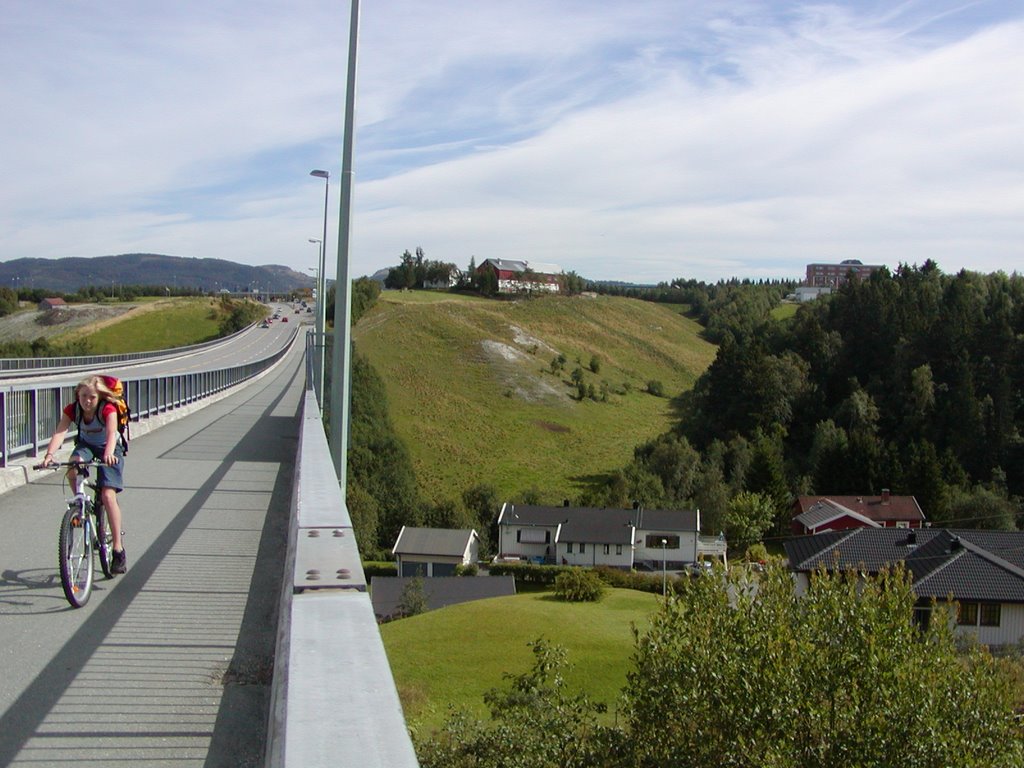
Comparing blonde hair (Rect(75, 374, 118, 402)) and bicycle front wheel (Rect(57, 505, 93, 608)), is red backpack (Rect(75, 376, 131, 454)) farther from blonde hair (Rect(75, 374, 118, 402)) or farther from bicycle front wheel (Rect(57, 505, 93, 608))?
bicycle front wheel (Rect(57, 505, 93, 608))

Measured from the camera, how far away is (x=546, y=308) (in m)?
139

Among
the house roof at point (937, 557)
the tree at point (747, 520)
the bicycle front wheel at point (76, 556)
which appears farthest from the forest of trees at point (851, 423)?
the bicycle front wheel at point (76, 556)

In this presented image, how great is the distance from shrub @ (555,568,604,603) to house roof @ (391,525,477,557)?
12694 millimetres

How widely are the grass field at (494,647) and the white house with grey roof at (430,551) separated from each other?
12847 millimetres

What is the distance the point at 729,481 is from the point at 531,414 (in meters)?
23.8

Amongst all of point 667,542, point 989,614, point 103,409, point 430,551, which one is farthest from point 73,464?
point 667,542

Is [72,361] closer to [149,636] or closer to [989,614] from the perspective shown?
[989,614]

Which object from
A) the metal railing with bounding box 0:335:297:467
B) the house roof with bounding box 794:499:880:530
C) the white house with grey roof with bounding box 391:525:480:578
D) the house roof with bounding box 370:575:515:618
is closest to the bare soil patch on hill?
the white house with grey roof with bounding box 391:525:480:578

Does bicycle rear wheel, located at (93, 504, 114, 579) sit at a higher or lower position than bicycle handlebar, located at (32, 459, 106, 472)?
lower

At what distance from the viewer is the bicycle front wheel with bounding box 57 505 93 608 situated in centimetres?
568

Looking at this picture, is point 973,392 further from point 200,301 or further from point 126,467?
point 200,301

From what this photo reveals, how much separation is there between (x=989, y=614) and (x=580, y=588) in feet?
51.3

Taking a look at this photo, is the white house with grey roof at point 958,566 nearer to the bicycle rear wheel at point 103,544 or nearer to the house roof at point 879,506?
the house roof at point 879,506

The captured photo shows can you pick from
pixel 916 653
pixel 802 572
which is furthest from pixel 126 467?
pixel 802 572
